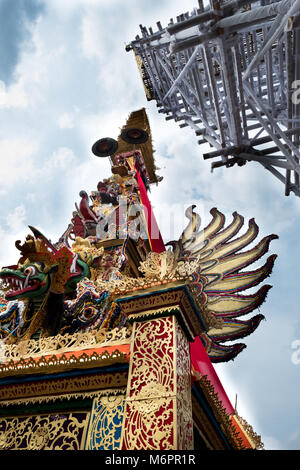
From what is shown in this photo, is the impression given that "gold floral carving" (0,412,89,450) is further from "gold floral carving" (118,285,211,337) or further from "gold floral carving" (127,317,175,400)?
"gold floral carving" (118,285,211,337)

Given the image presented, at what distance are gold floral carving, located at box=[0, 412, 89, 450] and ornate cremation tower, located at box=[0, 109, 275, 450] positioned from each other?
0.4 inches

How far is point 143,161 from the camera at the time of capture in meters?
12.4

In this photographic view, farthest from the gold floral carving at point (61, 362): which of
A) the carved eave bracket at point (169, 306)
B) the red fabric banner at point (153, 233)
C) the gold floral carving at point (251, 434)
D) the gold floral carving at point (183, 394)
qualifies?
the red fabric banner at point (153, 233)

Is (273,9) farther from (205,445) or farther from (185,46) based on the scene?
(205,445)

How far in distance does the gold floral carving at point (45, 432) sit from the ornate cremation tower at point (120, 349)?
10mm

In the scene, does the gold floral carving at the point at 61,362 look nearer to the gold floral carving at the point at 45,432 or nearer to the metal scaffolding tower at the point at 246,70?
the gold floral carving at the point at 45,432

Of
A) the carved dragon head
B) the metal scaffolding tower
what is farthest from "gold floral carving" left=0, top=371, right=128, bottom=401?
the metal scaffolding tower

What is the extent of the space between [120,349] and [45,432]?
1049mm

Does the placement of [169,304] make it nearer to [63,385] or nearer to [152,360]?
[152,360]

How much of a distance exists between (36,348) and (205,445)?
242 cm

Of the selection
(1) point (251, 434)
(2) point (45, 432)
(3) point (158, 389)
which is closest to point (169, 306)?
(3) point (158, 389)

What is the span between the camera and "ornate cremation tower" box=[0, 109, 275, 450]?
3.00 metres

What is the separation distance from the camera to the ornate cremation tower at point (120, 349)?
9.85 ft
